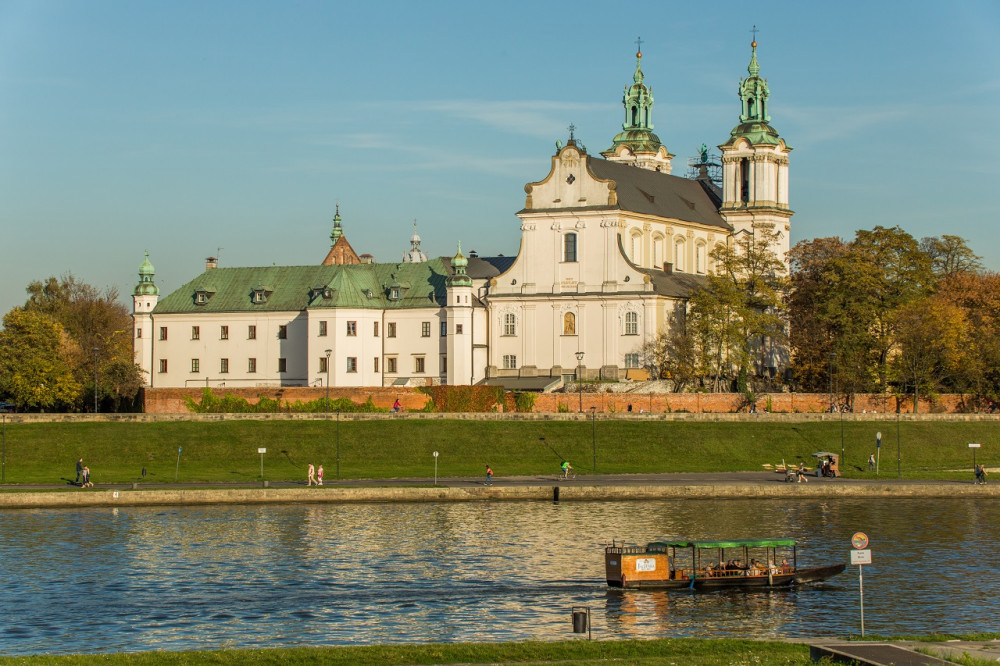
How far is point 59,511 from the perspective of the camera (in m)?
64.6


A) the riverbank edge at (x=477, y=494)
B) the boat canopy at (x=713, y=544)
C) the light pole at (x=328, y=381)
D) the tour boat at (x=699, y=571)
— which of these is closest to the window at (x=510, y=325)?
the light pole at (x=328, y=381)

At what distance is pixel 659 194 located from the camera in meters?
113

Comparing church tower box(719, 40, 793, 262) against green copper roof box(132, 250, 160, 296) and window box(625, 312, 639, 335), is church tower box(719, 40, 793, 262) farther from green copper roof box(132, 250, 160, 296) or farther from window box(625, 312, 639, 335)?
green copper roof box(132, 250, 160, 296)

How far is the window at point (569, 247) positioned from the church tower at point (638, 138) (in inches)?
1038

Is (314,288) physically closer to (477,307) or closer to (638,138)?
(477,307)

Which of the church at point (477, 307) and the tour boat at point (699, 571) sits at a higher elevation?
the church at point (477, 307)

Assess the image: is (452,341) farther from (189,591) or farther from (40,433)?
(189,591)

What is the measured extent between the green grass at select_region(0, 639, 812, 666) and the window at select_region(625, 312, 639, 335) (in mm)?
67187

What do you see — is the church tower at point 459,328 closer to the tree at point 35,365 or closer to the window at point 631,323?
the window at point 631,323

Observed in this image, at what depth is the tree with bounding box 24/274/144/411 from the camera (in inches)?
4063

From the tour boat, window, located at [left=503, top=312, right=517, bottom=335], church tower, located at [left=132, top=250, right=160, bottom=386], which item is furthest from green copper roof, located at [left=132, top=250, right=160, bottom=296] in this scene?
the tour boat

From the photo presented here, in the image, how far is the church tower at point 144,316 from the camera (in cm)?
11012

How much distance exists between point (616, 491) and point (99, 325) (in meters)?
64.7

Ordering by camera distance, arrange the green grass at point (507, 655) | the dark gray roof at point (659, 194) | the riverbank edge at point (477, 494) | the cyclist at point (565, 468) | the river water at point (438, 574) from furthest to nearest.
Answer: the dark gray roof at point (659, 194) < the cyclist at point (565, 468) < the riverbank edge at point (477, 494) < the river water at point (438, 574) < the green grass at point (507, 655)
